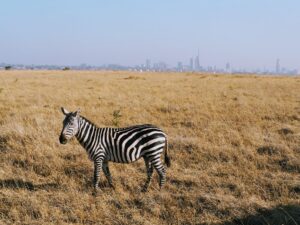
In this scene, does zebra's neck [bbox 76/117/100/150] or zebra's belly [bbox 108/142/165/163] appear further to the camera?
zebra's neck [bbox 76/117/100/150]

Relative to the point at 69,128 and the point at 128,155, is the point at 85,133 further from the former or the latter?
the point at 128,155

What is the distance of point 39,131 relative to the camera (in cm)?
1155

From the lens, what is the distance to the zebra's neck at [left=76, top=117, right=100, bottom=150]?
24.1ft

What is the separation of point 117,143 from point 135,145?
0.36m

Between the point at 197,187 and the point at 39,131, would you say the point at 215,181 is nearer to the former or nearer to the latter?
the point at 197,187

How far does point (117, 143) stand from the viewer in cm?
732

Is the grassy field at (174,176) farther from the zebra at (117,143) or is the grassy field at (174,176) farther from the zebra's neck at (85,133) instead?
Result: the zebra's neck at (85,133)

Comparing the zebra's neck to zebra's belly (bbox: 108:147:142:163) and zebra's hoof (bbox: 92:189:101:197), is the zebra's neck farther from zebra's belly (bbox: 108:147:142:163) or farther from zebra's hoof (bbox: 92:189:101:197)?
zebra's hoof (bbox: 92:189:101:197)

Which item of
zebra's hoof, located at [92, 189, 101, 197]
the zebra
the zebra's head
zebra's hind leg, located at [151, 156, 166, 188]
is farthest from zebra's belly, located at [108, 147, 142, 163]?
the zebra's head

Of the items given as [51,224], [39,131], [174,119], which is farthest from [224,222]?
[174,119]

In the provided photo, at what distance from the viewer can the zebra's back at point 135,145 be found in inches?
285

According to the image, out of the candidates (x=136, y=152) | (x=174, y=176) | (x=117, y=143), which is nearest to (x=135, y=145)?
(x=136, y=152)

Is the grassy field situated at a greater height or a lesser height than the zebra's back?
lesser

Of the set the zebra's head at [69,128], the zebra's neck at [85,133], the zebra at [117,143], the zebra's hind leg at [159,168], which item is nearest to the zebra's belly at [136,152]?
the zebra at [117,143]
